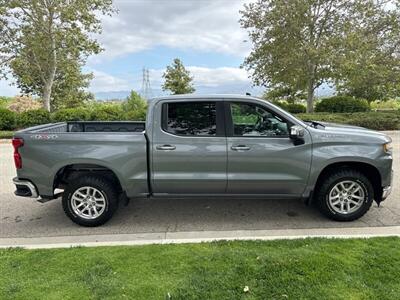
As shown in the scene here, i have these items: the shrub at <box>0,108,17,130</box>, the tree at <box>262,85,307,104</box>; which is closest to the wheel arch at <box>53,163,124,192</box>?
the shrub at <box>0,108,17,130</box>

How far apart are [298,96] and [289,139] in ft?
63.1

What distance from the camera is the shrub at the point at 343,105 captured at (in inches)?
736

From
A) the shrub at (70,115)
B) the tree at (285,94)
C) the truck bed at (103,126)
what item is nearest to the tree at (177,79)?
the tree at (285,94)

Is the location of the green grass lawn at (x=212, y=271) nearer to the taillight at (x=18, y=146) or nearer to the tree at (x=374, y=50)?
the taillight at (x=18, y=146)

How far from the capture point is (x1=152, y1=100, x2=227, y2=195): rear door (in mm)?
4445

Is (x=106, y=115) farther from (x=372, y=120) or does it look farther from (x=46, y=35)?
(x=372, y=120)

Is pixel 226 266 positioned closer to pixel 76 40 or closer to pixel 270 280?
pixel 270 280

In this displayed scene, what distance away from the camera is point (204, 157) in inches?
175

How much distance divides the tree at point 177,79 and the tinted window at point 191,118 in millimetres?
19389

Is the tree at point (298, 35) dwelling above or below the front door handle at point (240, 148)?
above

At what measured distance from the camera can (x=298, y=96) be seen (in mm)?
22578

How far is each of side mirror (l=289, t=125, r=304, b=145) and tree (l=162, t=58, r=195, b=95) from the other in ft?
64.9

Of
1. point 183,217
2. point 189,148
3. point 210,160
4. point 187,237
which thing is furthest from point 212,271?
point 183,217

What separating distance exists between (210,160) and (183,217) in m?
1.09
